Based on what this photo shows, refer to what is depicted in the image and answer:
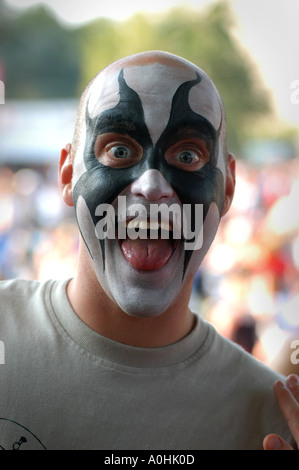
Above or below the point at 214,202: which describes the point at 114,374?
below

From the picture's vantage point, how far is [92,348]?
168cm

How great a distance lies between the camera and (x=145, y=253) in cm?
161

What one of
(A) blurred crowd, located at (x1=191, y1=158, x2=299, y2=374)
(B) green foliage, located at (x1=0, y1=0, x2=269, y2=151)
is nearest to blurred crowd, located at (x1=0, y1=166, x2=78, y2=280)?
(A) blurred crowd, located at (x1=191, y1=158, x2=299, y2=374)

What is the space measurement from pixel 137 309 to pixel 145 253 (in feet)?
0.53

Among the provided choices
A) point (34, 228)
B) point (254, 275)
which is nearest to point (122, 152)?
point (254, 275)

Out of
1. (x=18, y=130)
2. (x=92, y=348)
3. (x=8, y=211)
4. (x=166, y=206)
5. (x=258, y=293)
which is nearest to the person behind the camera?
(x=166, y=206)

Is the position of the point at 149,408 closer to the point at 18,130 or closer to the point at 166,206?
the point at 166,206

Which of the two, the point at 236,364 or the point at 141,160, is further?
the point at 236,364

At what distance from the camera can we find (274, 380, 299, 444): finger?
1597 millimetres

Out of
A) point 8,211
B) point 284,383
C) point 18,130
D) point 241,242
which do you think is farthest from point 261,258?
point 18,130

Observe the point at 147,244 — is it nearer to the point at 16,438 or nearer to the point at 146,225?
the point at 146,225

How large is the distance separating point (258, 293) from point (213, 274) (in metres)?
0.55

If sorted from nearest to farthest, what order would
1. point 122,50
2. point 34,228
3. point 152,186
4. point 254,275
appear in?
point 152,186 < point 254,275 < point 34,228 < point 122,50

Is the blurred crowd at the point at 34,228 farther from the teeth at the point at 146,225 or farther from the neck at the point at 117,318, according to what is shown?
the teeth at the point at 146,225
